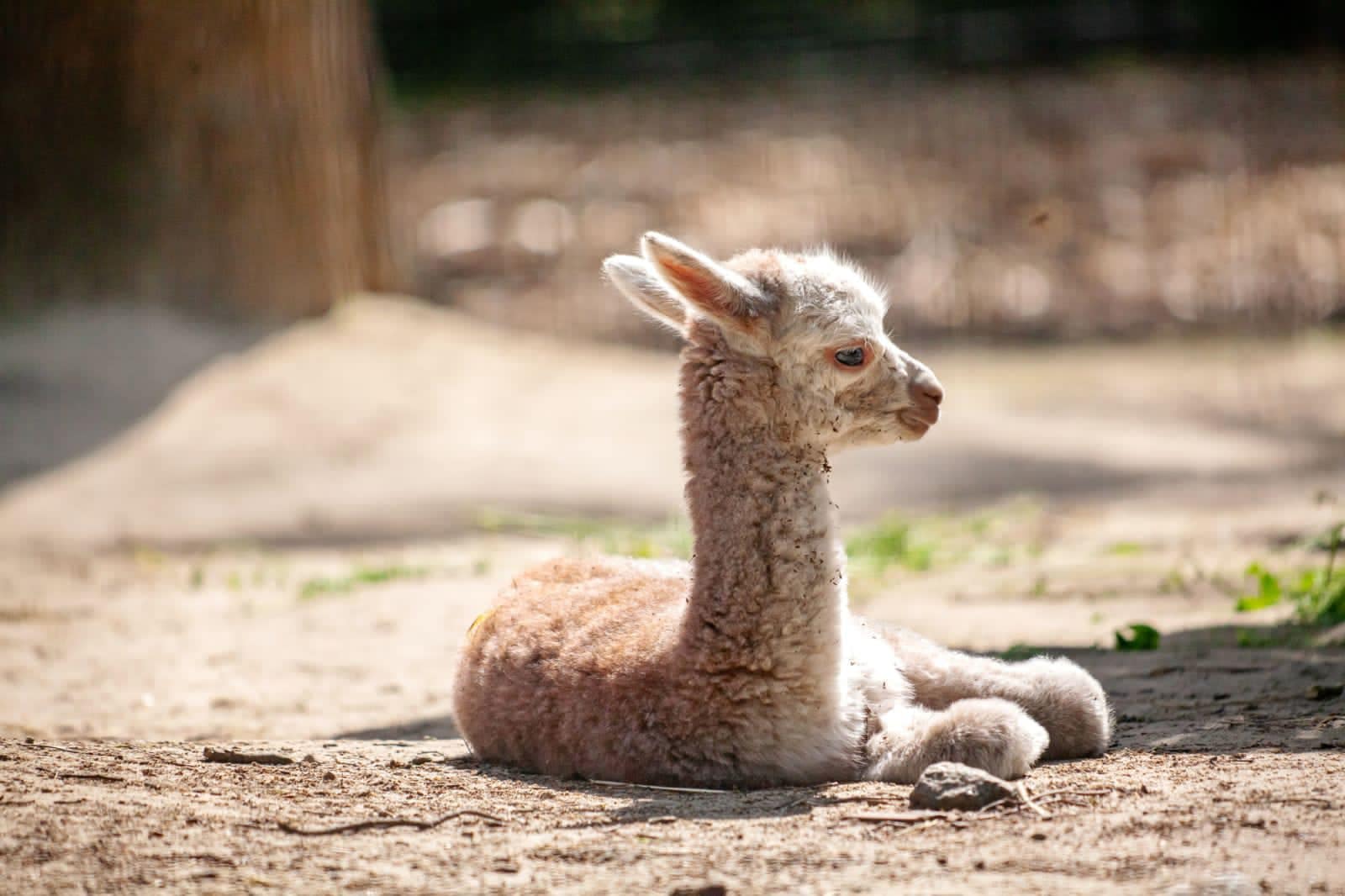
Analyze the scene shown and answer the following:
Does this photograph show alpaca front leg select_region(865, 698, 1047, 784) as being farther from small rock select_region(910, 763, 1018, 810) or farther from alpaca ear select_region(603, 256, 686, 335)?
alpaca ear select_region(603, 256, 686, 335)

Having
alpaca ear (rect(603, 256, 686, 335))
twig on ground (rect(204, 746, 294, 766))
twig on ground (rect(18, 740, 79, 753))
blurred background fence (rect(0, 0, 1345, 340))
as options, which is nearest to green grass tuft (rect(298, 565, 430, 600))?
twig on ground (rect(18, 740, 79, 753))

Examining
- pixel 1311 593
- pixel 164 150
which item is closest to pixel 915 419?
pixel 1311 593

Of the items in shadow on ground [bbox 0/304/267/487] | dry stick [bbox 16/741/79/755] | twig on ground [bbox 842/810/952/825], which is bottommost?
Result: twig on ground [bbox 842/810/952/825]

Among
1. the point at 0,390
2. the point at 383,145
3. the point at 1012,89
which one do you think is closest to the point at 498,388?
the point at 383,145

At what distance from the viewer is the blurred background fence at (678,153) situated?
39.3 ft

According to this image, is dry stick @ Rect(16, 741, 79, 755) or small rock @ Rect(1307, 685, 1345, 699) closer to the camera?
dry stick @ Rect(16, 741, 79, 755)

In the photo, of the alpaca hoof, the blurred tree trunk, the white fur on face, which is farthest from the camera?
the blurred tree trunk

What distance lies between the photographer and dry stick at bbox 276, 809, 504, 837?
4.16 meters

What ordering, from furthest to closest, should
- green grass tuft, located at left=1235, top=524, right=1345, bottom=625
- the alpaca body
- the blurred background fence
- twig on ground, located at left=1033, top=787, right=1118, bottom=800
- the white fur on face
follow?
1. the blurred background fence
2. green grass tuft, located at left=1235, top=524, right=1345, bottom=625
3. the white fur on face
4. the alpaca body
5. twig on ground, located at left=1033, top=787, right=1118, bottom=800

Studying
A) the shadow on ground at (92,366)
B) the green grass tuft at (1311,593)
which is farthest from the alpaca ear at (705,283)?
the shadow on ground at (92,366)

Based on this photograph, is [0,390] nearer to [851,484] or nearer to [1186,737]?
[851,484]

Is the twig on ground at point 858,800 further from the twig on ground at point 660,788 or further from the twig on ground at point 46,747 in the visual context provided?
the twig on ground at point 46,747

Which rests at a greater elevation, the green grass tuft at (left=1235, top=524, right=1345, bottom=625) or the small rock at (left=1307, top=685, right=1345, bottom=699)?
the green grass tuft at (left=1235, top=524, right=1345, bottom=625)

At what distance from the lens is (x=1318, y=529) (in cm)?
861
